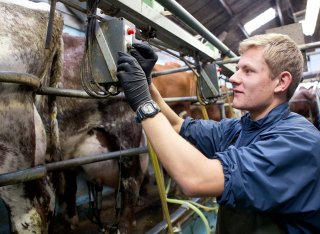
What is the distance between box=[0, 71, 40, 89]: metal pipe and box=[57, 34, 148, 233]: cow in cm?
132

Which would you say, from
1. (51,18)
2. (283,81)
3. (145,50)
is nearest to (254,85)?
(283,81)

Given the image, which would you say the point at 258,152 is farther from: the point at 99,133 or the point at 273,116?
the point at 99,133

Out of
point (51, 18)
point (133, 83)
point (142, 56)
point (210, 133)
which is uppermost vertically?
point (51, 18)

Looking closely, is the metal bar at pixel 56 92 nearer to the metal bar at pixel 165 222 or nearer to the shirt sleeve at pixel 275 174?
the shirt sleeve at pixel 275 174

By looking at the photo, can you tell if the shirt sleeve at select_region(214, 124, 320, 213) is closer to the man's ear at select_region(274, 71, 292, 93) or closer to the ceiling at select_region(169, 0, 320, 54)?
the man's ear at select_region(274, 71, 292, 93)

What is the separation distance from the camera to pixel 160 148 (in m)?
1.00

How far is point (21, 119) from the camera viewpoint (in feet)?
4.83

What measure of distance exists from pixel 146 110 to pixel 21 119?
0.77m

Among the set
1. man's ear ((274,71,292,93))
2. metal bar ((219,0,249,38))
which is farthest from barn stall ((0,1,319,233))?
metal bar ((219,0,249,38))

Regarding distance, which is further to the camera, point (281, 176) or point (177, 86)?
point (177, 86)

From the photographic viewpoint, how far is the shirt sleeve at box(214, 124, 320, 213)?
101cm

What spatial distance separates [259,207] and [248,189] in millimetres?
80

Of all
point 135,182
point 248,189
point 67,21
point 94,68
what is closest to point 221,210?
point 248,189

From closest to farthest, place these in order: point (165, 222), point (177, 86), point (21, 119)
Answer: point (21, 119) < point (165, 222) < point (177, 86)
